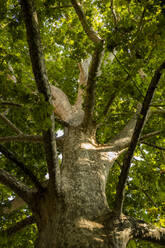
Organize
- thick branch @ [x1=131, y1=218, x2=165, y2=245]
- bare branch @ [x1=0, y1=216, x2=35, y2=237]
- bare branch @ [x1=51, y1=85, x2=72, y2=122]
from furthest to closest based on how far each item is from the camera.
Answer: bare branch @ [x1=51, y1=85, x2=72, y2=122]
bare branch @ [x1=0, y1=216, x2=35, y2=237]
thick branch @ [x1=131, y1=218, x2=165, y2=245]

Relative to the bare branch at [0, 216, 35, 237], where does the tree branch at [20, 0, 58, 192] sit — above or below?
above

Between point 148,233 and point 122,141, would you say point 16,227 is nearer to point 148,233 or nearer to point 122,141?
point 148,233

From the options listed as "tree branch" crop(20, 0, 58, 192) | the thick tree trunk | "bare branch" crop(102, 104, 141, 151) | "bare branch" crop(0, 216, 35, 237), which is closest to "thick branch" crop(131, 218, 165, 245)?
the thick tree trunk

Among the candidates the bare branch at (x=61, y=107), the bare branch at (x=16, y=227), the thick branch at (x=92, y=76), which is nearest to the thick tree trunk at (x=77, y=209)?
the bare branch at (x=16, y=227)

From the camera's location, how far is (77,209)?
2092mm

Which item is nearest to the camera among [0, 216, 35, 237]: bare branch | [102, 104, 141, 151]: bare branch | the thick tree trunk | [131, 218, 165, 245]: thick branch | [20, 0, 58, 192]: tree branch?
[20, 0, 58, 192]: tree branch

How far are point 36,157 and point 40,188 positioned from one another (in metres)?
3.11

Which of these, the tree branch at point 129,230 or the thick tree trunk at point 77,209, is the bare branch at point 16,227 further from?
the tree branch at point 129,230

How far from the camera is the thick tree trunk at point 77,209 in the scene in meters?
1.79

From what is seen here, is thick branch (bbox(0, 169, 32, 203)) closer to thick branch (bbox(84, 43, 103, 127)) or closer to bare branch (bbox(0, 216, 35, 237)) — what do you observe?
bare branch (bbox(0, 216, 35, 237))

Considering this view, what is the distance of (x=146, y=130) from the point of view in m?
5.70

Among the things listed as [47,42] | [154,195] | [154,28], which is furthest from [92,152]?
[47,42]

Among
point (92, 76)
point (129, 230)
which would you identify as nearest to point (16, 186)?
point (129, 230)

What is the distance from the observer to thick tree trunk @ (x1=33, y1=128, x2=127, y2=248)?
1790mm
